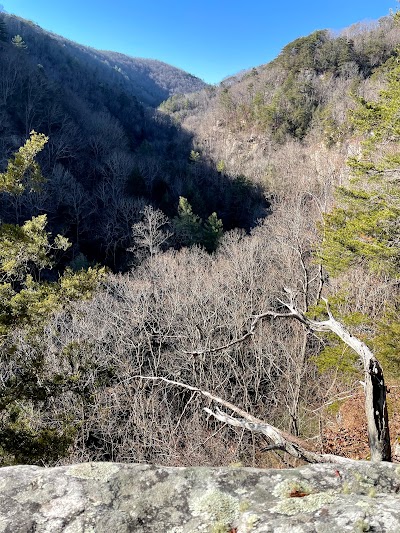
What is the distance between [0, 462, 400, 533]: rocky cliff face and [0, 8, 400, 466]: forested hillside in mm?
937

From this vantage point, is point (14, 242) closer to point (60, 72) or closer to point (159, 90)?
point (60, 72)

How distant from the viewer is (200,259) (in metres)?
25.0

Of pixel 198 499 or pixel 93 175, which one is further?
pixel 93 175

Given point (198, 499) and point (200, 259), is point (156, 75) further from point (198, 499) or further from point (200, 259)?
point (198, 499)

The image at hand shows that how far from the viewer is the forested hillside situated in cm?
685

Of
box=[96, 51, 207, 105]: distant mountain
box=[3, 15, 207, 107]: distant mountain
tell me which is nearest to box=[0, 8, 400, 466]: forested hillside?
box=[3, 15, 207, 107]: distant mountain

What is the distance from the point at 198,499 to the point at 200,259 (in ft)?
76.7

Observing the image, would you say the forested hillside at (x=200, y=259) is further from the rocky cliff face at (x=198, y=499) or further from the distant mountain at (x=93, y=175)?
the rocky cliff face at (x=198, y=499)

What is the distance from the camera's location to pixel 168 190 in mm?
41625

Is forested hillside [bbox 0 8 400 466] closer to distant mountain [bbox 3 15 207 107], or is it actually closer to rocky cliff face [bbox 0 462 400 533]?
rocky cliff face [bbox 0 462 400 533]

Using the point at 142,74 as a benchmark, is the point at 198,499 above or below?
below

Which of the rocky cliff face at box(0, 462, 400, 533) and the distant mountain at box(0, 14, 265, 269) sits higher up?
the distant mountain at box(0, 14, 265, 269)

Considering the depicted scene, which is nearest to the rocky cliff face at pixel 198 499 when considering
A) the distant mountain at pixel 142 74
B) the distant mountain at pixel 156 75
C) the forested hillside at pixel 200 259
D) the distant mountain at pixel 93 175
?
the forested hillside at pixel 200 259

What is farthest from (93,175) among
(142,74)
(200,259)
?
(142,74)
